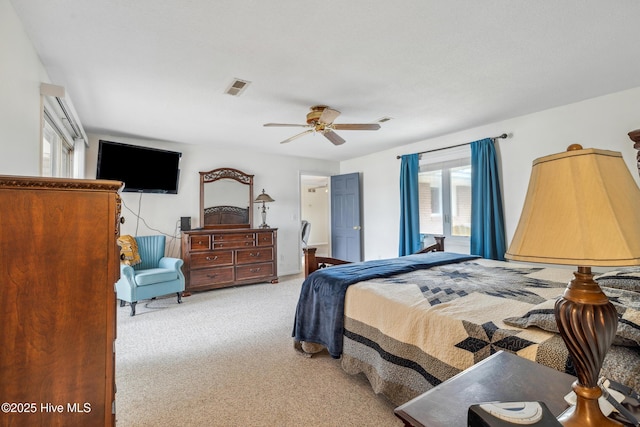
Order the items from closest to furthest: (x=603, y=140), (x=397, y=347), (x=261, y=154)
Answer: (x=397, y=347) → (x=603, y=140) → (x=261, y=154)

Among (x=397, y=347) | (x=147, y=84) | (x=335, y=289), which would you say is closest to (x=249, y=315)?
(x=335, y=289)

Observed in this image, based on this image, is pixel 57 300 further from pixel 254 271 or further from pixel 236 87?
pixel 254 271

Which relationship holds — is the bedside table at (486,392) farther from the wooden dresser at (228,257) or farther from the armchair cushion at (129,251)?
the wooden dresser at (228,257)

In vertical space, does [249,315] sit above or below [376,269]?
below

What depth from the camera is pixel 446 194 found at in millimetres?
4508

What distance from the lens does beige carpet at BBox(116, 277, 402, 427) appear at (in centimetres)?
181

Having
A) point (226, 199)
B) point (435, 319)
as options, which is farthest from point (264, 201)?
point (435, 319)

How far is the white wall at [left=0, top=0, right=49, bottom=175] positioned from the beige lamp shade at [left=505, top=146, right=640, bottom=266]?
2347mm

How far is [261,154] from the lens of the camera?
5.52m

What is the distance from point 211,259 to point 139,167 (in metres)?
1.64

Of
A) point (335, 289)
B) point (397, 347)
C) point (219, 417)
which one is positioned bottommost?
point (219, 417)

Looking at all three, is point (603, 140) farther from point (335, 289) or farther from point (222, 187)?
point (222, 187)

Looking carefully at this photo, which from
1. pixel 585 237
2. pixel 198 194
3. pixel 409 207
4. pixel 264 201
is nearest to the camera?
pixel 585 237

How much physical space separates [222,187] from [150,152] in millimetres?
1202
